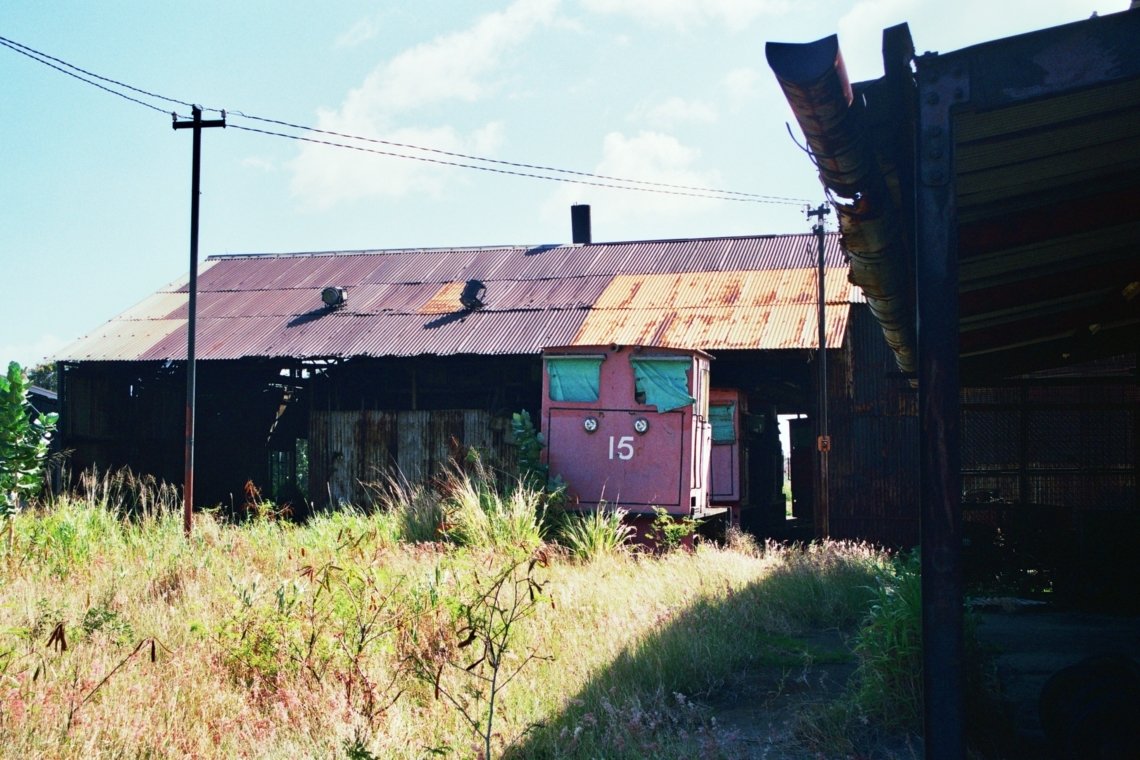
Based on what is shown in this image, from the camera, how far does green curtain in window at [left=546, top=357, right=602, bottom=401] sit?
13.5m

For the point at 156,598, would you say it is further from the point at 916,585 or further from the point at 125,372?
the point at 125,372

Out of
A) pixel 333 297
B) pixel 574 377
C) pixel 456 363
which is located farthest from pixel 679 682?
pixel 333 297

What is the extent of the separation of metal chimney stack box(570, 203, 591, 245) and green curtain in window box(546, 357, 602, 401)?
11.9m

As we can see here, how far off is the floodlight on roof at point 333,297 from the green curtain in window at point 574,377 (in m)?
9.02

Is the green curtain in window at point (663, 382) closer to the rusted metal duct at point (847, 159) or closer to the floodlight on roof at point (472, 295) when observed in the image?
the rusted metal duct at point (847, 159)

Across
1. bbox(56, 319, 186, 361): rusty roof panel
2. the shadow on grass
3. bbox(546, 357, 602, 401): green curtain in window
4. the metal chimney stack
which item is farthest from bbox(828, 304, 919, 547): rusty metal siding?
bbox(56, 319, 186, 361): rusty roof panel

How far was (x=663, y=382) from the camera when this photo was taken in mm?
13281

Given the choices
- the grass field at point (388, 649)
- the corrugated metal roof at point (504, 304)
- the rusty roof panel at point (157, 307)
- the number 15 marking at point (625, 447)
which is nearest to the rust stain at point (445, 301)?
the corrugated metal roof at point (504, 304)

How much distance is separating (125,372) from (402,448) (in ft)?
21.1

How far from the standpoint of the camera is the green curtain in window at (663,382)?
13.2 m

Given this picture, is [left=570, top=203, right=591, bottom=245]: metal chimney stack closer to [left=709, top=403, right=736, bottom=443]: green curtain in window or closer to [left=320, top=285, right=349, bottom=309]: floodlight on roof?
[left=320, top=285, right=349, bottom=309]: floodlight on roof

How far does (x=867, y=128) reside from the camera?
3844mm

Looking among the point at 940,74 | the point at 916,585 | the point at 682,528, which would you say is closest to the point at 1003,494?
the point at 682,528

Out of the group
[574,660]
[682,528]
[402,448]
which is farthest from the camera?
[402,448]
